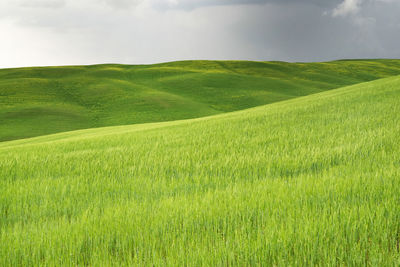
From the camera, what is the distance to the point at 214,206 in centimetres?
316

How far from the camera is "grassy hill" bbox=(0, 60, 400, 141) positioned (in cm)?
4256

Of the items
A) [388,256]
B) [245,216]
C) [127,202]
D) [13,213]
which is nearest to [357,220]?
[388,256]

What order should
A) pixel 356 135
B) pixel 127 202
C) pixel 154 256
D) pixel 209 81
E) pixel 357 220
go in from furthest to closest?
pixel 209 81, pixel 356 135, pixel 127 202, pixel 357 220, pixel 154 256

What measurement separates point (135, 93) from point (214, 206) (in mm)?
54919

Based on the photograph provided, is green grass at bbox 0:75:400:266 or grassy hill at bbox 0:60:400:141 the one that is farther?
grassy hill at bbox 0:60:400:141

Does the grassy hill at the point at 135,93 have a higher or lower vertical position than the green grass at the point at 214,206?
higher

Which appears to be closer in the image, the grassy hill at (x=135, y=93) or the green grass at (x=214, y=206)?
the green grass at (x=214, y=206)

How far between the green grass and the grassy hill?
36.3 meters

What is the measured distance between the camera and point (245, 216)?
290 centimetres

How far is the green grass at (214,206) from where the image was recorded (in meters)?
2.30

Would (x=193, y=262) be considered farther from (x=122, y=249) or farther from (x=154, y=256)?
(x=122, y=249)

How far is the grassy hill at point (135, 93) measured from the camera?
140ft

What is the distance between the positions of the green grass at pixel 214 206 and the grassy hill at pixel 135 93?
36256mm

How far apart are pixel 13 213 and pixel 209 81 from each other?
64.7m
